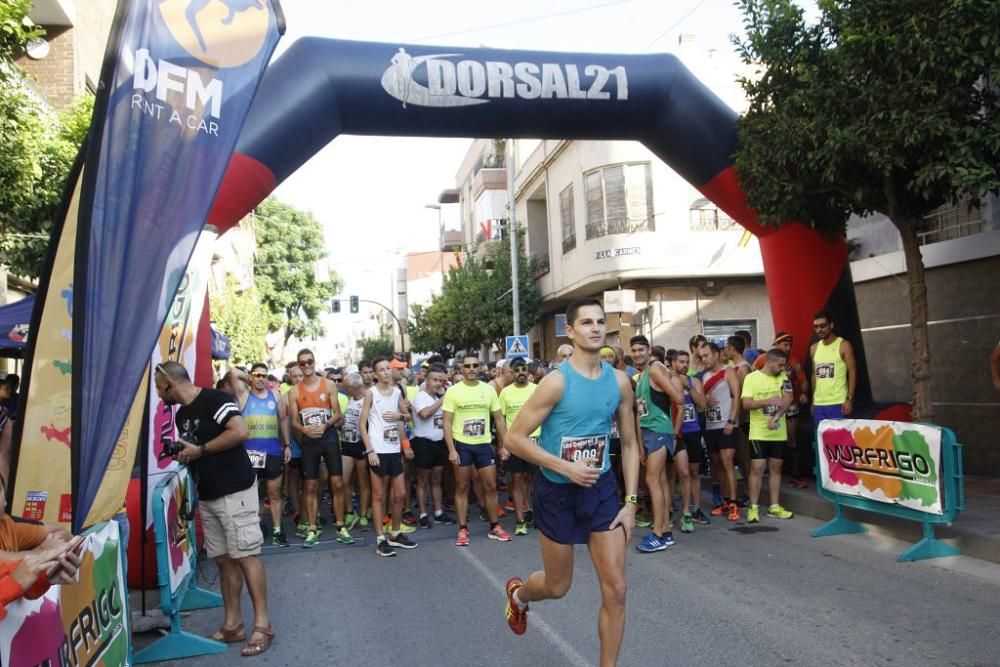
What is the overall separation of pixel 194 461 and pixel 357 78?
6.06 m

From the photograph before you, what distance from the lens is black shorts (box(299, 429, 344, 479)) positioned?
9586mm

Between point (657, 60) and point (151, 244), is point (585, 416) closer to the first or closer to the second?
point (151, 244)

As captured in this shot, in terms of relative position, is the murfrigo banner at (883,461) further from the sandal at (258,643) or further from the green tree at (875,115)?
the sandal at (258,643)

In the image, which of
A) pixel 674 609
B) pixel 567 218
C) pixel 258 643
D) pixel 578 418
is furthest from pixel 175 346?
pixel 567 218

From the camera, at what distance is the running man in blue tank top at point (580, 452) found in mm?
4305

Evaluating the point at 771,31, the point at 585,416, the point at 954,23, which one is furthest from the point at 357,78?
the point at 585,416

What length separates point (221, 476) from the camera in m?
5.63

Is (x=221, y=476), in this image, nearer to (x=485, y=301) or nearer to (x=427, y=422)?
(x=427, y=422)

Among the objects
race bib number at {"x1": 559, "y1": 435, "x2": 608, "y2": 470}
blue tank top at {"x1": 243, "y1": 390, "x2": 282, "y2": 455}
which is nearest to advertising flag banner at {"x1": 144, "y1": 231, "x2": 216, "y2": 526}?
blue tank top at {"x1": 243, "y1": 390, "x2": 282, "y2": 455}

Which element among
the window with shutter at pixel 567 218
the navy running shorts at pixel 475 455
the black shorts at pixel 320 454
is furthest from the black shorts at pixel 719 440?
the window with shutter at pixel 567 218

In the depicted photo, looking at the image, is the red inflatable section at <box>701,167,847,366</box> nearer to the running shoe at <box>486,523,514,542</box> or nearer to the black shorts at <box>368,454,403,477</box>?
the running shoe at <box>486,523,514,542</box>

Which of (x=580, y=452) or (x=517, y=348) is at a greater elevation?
(x=517, y=348)

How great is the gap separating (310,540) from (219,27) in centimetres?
611

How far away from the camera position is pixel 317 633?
5801 mm
